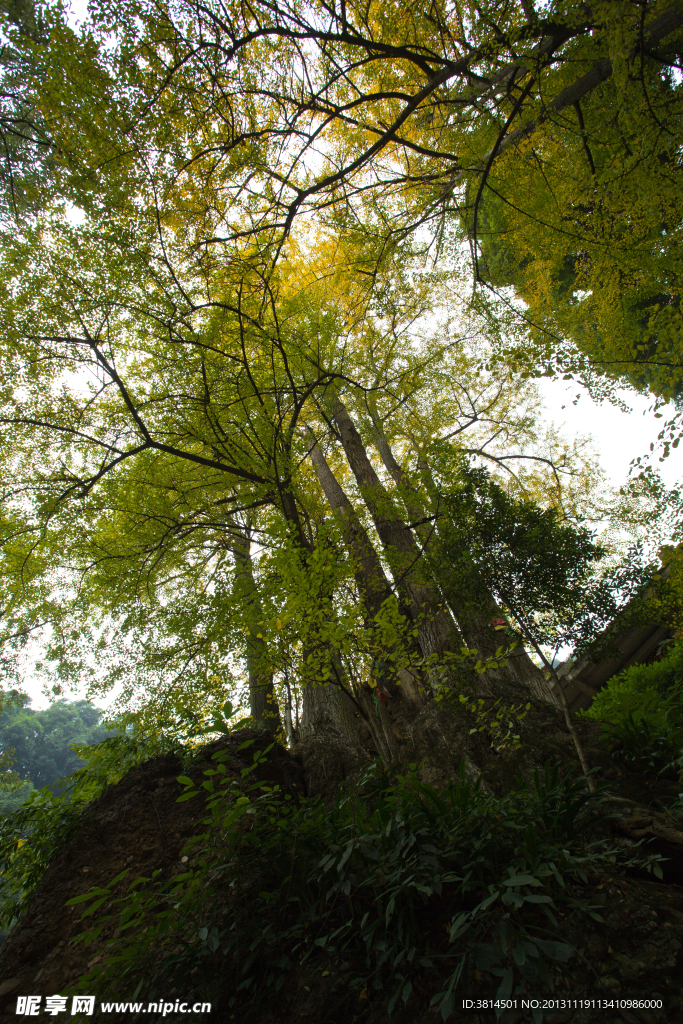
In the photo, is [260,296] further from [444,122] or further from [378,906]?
[378,906]

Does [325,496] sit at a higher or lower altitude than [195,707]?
higher

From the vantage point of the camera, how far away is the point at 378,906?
7.41ft

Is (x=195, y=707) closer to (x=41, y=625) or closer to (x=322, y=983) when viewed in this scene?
(x=322, y=983)

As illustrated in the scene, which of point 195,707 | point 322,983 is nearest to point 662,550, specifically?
point 322,983

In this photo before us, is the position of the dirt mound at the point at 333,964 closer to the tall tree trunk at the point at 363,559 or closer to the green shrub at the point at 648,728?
the green shrub at the point at 648,728

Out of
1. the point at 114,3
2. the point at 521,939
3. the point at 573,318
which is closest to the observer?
the point at 521,939

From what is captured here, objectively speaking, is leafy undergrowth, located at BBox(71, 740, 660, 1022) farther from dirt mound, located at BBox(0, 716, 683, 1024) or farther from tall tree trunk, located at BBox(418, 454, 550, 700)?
tall tree trunk, located at BBox(418, 454, 550, 700)

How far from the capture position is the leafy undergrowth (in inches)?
78.8

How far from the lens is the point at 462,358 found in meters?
8.37

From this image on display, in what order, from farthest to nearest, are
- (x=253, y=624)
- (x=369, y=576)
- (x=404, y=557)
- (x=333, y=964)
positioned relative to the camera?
1. (x=369, y=576)
2. (x=404, y=557)
3. (x=253, y=624)
4. (x=333, y=964)

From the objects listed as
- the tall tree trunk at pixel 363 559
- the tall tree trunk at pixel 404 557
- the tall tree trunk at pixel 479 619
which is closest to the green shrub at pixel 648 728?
the tall tree trunk at pixel 479 619

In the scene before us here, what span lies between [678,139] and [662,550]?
3656 millimetres

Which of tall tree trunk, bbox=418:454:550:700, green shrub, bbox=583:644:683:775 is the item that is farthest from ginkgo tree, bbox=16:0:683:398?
green shrub, bbox=583:644:683:775

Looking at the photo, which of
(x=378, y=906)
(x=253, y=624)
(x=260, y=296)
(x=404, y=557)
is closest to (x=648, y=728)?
(x=404, y=557)
